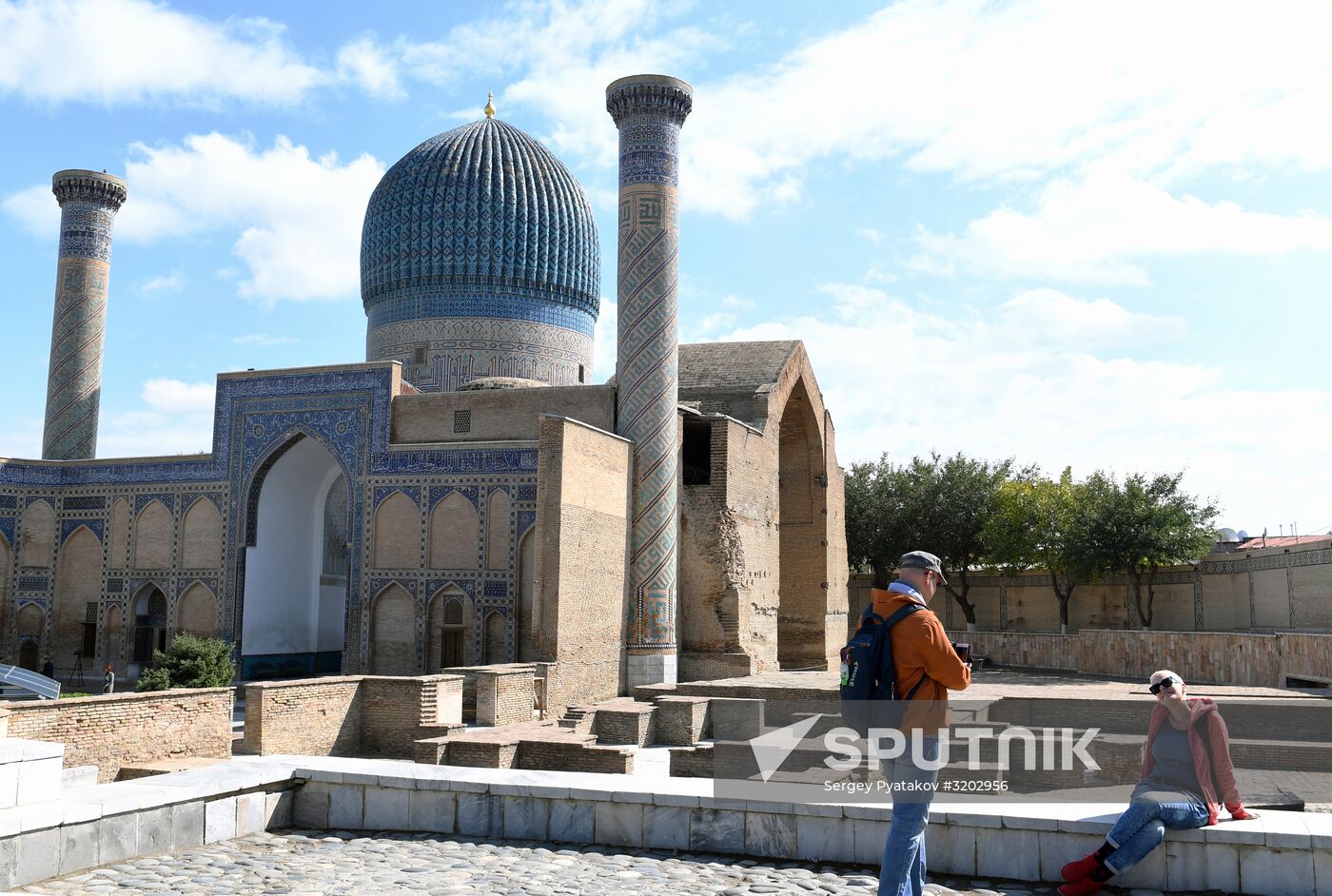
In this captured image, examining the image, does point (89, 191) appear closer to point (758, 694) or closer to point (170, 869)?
point (758, 694)

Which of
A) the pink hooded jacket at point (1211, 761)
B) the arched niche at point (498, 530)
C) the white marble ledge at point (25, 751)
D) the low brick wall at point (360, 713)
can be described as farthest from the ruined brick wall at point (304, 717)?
the pink hooded jacket at point (1211, 761)

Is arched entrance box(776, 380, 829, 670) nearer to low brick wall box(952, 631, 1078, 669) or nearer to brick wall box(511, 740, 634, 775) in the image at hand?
low brick wall box(952, 631, 1078, 669)

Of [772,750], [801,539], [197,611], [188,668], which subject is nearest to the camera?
[772,750]

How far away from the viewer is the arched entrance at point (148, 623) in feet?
Result: 64.0

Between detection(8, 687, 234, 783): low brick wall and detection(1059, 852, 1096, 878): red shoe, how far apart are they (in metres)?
7.04

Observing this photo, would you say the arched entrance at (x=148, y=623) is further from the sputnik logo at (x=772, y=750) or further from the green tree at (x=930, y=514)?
the green tree at (x=930, y=514)

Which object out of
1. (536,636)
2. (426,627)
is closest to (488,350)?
(426,627)

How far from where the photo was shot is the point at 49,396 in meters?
21.9

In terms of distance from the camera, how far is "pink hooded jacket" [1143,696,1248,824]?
14.8 feet

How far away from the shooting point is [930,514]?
28.5 m

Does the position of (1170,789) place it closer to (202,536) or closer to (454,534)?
(454,534)

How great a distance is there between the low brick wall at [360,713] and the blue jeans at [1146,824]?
7534 mm

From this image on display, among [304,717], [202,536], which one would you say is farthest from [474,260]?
[304,717]

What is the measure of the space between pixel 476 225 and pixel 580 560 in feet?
35.9
